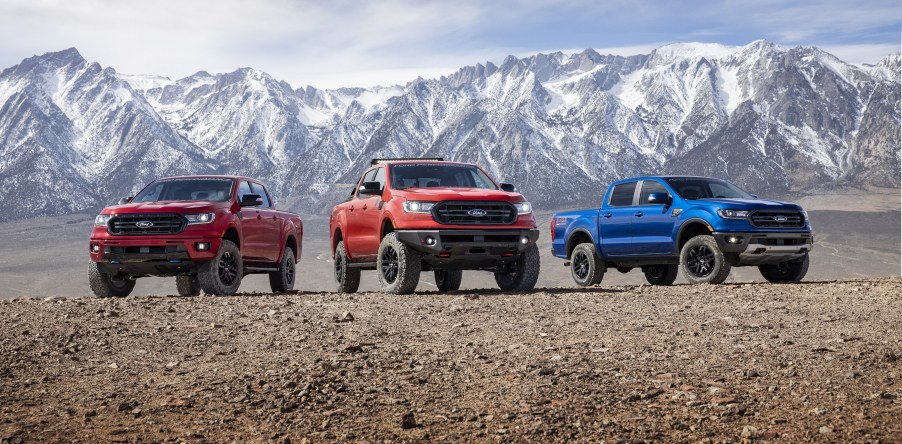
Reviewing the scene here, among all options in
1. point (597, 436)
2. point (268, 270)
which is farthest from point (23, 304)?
point (597, 436)

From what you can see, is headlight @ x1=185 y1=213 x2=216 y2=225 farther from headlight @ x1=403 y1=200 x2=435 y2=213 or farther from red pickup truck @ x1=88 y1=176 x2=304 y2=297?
headlight @ x1=403 y1=200 x2=435 y2=213

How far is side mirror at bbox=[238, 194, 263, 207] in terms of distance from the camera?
16.4 meters

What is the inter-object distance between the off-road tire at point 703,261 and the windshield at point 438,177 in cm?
390

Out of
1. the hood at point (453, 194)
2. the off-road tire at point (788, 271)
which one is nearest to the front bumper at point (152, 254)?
the hood at point (453, 194)

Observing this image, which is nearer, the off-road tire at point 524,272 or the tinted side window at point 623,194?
the off-road tire at point 524,272

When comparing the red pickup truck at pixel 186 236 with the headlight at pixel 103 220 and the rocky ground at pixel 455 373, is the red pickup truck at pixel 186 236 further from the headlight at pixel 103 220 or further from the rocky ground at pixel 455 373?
the rocky ground at pixel 455 373

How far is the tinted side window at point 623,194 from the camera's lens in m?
18.9

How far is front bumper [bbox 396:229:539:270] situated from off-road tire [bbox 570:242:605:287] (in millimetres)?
4290

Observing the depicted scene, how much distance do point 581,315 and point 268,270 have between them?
811 centimetres

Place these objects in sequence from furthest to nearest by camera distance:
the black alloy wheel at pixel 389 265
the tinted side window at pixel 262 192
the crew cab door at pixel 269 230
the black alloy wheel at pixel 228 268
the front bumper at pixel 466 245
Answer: the tinted side window at pixel 262 192, the crew cab door at pixel 269 230, the black alloy wheel at pixel 228 268, the black alloy wheel at pixel 389 265, the front bumper at pixel 466 245

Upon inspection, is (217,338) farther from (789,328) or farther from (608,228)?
(608,228)

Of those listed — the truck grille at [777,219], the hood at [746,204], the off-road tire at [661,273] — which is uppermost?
the hood at [746,204]

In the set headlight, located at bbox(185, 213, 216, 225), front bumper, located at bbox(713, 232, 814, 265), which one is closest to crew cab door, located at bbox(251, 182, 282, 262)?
headlight, located at bbox(185, 213, 216, 225)

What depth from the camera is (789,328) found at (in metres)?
10.8
